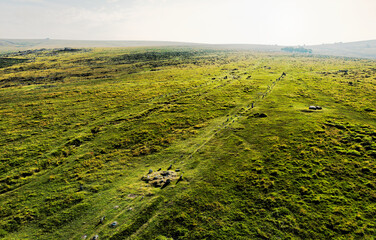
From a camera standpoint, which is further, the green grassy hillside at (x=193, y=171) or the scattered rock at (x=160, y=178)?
the scattered rock at (x=160, y=178)

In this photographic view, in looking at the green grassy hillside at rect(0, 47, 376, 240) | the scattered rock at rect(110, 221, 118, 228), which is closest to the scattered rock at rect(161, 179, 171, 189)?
the green grassy hillside at rect(0, 47, 376, 240)

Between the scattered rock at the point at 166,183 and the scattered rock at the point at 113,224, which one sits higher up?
the scattered rock at the point at 166,183

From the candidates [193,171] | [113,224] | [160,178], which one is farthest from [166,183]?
[113,224]

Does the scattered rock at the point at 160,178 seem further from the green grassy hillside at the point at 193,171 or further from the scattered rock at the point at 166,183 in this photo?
the green grassy hillside at the point at 193,171

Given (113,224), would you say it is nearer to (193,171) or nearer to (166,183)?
(166,183)

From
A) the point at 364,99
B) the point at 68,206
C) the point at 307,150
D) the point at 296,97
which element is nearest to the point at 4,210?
the point at 68,206

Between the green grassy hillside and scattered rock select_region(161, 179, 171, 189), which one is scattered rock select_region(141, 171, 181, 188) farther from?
the green grassy hillside

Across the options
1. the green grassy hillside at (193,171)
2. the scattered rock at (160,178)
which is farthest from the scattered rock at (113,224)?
the scattered rock at (160,178)

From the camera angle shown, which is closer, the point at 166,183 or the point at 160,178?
the point at 166,183

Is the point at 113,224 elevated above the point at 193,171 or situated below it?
below
